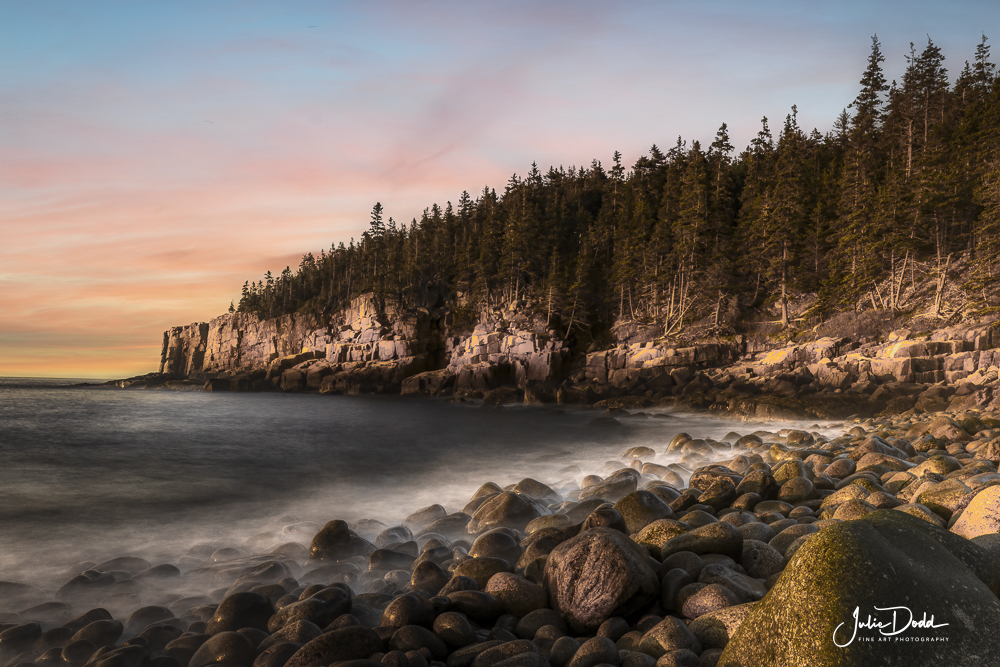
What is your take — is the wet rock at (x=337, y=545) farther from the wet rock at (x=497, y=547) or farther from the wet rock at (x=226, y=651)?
the wet rock at (x=226, y=651)

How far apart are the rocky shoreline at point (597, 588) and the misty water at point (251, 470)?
1.42 meters

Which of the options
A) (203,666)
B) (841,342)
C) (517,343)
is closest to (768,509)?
(203,666)

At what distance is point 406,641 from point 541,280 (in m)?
57.1

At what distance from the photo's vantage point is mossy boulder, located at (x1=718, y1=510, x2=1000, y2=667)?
93.2 inches

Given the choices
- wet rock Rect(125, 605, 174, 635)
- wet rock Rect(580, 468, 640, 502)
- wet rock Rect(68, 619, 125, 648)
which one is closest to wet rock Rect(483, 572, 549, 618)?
wet rock Rect(125, 605, 174, 635)

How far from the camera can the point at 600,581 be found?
4152mm

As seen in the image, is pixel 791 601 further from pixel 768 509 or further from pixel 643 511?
pixel 768 509

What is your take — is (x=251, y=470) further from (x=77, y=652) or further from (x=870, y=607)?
(x=870, y=607)

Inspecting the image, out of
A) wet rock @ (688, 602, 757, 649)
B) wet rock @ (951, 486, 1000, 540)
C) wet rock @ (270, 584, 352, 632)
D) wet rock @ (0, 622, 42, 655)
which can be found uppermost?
wet rock @ (951, 486, 1000, 540)

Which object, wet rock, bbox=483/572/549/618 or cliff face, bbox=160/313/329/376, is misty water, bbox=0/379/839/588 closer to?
wet rock, bbox=483/572/549/618

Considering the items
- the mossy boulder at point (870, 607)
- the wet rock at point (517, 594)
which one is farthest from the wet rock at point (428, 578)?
the mossy boulder at point (870, 607)

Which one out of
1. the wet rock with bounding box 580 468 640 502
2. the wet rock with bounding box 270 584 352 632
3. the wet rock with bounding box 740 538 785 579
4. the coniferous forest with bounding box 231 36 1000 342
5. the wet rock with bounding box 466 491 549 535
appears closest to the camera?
the wet rock with bounding box 270 584 352 632

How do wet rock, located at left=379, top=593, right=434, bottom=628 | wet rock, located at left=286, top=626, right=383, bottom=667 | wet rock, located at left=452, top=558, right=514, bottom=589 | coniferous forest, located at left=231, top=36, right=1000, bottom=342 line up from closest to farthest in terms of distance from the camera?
wet rock, located at left=286, top=626, right=383, bottom=667, wet rock, located at left=379, top=593, right=434, bottom=628, wet rock, located at left=452, top=558, right=514, bottom=589, coniferous forest, located at left=231, top=36, right=1000, bottom=342

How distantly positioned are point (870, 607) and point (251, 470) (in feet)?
53.9
